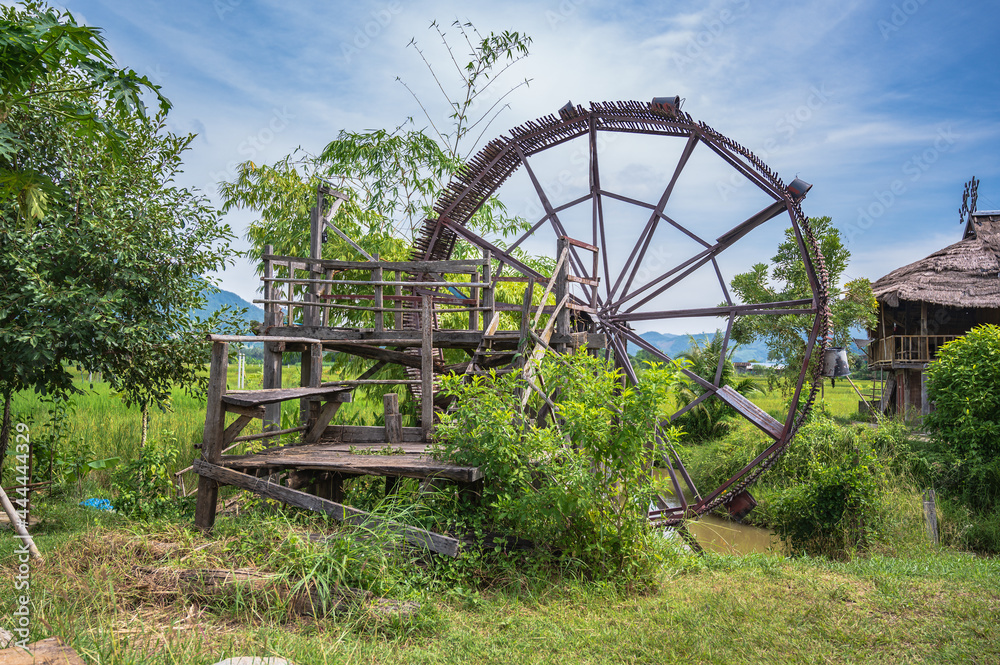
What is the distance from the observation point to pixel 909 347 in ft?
64.5

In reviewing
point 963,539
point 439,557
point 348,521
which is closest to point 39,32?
point 348,521

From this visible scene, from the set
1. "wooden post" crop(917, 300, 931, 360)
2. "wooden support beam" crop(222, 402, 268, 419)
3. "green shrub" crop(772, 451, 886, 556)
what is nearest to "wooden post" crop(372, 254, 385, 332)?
"wooden support beam" crop(222, 402, 268, 419)

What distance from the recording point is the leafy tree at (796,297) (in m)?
18.1

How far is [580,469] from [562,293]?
11.7ft

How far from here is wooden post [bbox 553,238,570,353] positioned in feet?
28.8

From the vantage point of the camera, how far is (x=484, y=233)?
648 inches

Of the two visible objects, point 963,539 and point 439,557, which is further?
point 963,539

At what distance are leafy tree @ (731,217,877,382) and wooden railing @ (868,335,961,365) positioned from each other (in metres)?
1.56

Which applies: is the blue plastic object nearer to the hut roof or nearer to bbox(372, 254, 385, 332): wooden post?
bbox(372, 254, 385, 332): wooden post

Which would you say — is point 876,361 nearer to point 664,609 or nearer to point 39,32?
point 664,609

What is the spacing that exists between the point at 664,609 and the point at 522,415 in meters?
1.98

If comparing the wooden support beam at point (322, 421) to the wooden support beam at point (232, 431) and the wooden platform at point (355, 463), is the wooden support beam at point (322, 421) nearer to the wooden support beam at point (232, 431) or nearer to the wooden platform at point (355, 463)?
the wooden platform at point (355, 463)

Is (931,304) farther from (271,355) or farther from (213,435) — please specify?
(213,435)

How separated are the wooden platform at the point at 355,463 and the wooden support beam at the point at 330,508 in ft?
0.66
